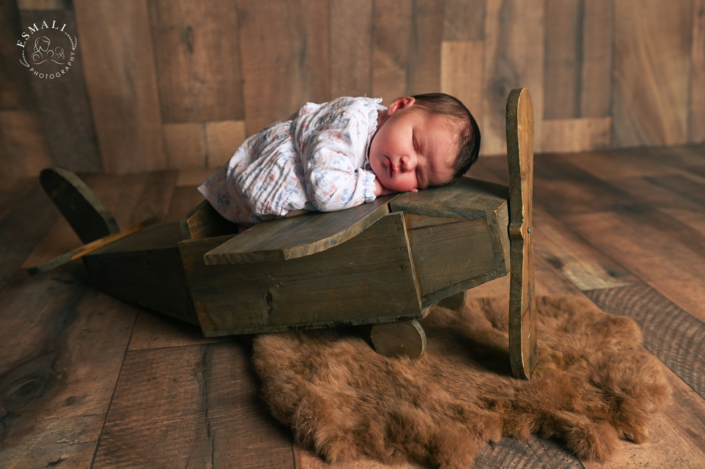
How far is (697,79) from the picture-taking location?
9.06 ft

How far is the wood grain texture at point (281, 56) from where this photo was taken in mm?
2416

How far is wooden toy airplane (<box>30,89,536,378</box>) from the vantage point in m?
1.04

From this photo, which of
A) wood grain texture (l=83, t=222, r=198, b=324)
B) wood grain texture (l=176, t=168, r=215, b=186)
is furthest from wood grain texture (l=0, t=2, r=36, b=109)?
wood grain texture (l=83, t=222, r=198, b=324)

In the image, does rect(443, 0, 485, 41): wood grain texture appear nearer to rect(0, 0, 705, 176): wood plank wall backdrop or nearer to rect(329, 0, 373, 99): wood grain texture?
rect(0, 0, 705, 176): wood plank wall backdrop

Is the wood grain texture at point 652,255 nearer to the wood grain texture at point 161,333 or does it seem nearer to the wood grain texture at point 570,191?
the wood grain texture at point 570,191

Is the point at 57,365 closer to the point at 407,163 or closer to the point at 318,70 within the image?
the point at 407,163

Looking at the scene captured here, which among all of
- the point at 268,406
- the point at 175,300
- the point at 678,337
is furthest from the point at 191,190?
the point at 678,337

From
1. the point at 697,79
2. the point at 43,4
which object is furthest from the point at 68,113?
the point at 697,79

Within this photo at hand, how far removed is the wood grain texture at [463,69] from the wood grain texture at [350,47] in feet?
1.14

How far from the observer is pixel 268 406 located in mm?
1056

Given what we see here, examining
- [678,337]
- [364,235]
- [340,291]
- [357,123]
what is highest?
[357,123]

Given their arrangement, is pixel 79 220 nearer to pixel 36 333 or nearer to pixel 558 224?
pixel 36 333

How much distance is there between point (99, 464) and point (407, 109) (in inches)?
34.4

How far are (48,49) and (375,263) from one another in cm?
192
